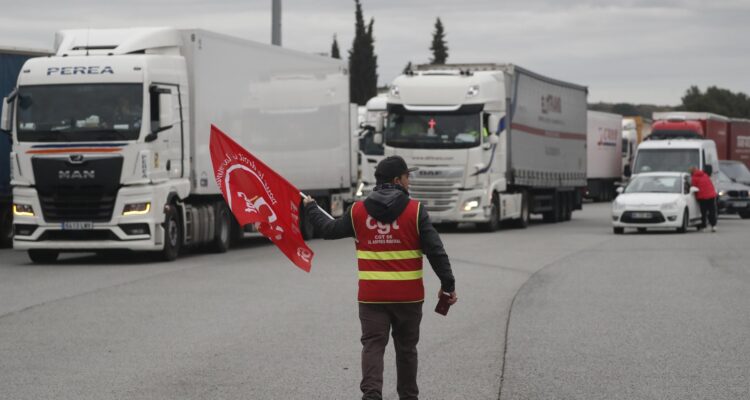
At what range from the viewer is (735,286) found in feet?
57.6

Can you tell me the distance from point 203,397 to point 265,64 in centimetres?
1826

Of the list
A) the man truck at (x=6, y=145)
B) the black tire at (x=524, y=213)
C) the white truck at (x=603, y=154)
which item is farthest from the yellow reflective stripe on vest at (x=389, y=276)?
the white truck at (x=603, y=154)

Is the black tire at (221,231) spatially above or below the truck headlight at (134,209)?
below

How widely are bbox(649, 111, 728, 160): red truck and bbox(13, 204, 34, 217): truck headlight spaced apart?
2732cm

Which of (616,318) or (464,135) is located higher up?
(464,135)

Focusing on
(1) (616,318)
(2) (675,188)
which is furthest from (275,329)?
(2) (675,188)

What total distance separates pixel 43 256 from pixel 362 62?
84026 mm

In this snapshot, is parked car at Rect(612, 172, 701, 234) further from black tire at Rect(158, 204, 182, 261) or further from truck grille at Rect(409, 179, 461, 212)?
black tire at Rect(158, 204, 182, 261)

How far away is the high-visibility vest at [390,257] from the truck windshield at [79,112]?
13.8m

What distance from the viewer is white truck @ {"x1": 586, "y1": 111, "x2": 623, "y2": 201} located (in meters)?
58.0

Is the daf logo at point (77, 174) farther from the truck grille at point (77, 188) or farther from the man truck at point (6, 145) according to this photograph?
the man truck at point (6, 145)

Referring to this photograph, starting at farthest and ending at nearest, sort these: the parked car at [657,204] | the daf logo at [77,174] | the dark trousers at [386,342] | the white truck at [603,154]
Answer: the white truck at [603,154] < the parked car at [657,204] < the daf logo at [77,174] < the dark trousers at [386,342]

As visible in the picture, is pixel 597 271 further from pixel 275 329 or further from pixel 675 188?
pixel 675 188

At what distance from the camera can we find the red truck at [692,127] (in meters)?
46.5
